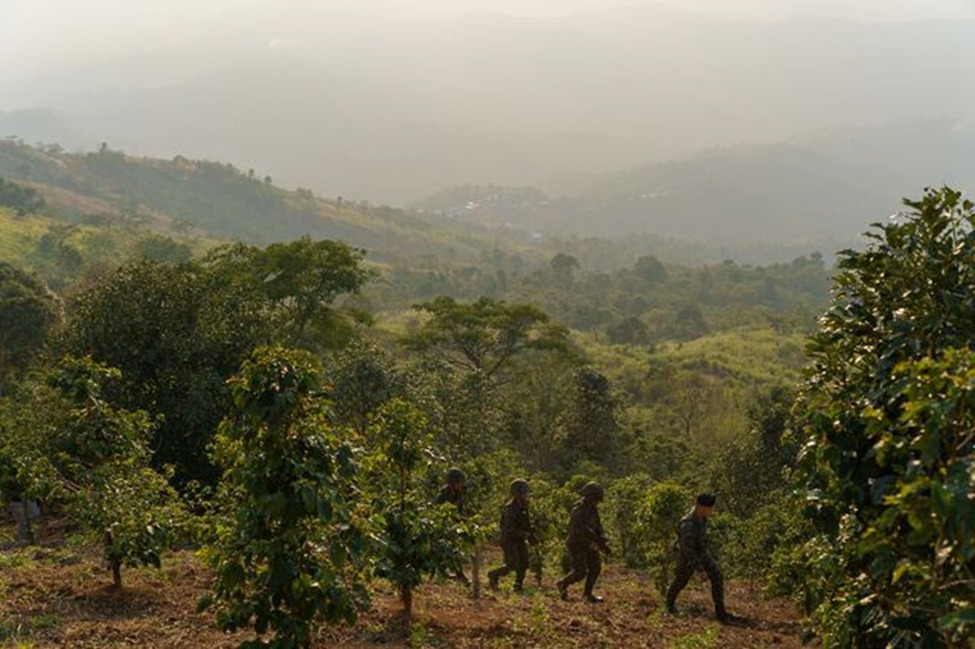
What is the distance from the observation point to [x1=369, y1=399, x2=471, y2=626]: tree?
691 centimetres

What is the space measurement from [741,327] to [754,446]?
5376cm

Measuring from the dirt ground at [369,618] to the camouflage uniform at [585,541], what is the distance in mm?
342

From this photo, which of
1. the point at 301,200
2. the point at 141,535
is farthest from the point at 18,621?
the point at 301,200

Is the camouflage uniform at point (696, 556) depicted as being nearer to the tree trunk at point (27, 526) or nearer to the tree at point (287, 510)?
the tree at point (287, 510)

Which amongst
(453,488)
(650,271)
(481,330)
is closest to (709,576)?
(453,488)

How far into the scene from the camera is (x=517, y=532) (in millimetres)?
10023

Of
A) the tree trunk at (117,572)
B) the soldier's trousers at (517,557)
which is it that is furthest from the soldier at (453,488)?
the tree trunk at (117,572)

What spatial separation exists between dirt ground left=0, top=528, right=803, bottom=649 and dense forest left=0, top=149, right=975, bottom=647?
288mm

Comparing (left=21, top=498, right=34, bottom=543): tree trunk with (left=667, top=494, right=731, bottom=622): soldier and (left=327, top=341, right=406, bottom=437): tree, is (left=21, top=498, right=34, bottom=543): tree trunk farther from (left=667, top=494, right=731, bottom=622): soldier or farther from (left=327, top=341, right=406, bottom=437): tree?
(left=667, top=494, right=731, bottom=622): soldier

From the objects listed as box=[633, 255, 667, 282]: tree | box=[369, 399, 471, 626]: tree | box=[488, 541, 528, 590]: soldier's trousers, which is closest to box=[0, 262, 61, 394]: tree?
box=[488, 541, 528, 590]: soldier's trousers

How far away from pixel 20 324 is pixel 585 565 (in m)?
23.8

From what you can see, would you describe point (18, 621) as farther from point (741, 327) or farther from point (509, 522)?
point (741, 327)

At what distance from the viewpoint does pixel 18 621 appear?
23.9 feet

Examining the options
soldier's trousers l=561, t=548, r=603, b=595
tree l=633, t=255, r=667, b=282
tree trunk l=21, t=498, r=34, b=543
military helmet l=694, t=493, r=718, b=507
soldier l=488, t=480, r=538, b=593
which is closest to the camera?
military helmet l=694, t=493, r=718, b=507
